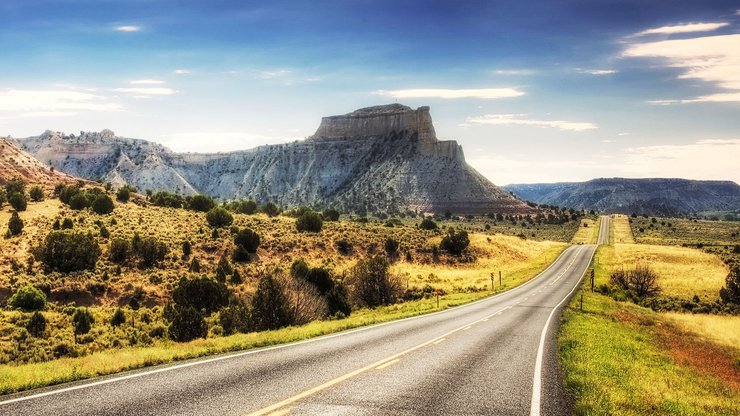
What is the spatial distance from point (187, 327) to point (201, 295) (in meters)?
12.6

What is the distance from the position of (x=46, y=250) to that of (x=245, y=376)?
42.3 meters

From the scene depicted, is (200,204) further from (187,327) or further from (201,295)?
(187,327)

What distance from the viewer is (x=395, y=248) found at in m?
67.1

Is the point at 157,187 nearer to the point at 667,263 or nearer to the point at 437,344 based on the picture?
the point at 667,263

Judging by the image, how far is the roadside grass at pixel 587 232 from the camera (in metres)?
110

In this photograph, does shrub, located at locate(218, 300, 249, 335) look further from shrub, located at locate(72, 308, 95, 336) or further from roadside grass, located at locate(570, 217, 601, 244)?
roadside grass, located at locate(570, 217, 601, 244)

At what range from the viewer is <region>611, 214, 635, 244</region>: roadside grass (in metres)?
108

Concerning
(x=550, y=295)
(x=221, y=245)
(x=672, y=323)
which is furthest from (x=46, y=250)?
(x=672, y=323)

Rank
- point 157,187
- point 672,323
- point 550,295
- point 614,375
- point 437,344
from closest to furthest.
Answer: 1. point 614,375
2. point 437,344
3. point 672,323
4. point 550,295
5. point 157,187

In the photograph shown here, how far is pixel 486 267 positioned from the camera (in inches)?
2660

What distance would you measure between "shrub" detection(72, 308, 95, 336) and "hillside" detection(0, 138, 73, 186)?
246 feet

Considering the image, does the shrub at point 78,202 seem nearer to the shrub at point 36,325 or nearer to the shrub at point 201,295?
the shrub at point 201,295

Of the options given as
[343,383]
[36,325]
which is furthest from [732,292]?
[36,325]

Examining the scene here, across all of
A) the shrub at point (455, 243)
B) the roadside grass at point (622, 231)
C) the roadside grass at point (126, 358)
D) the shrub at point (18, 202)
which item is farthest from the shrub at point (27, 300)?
the roadside grass at point (622, 231)
